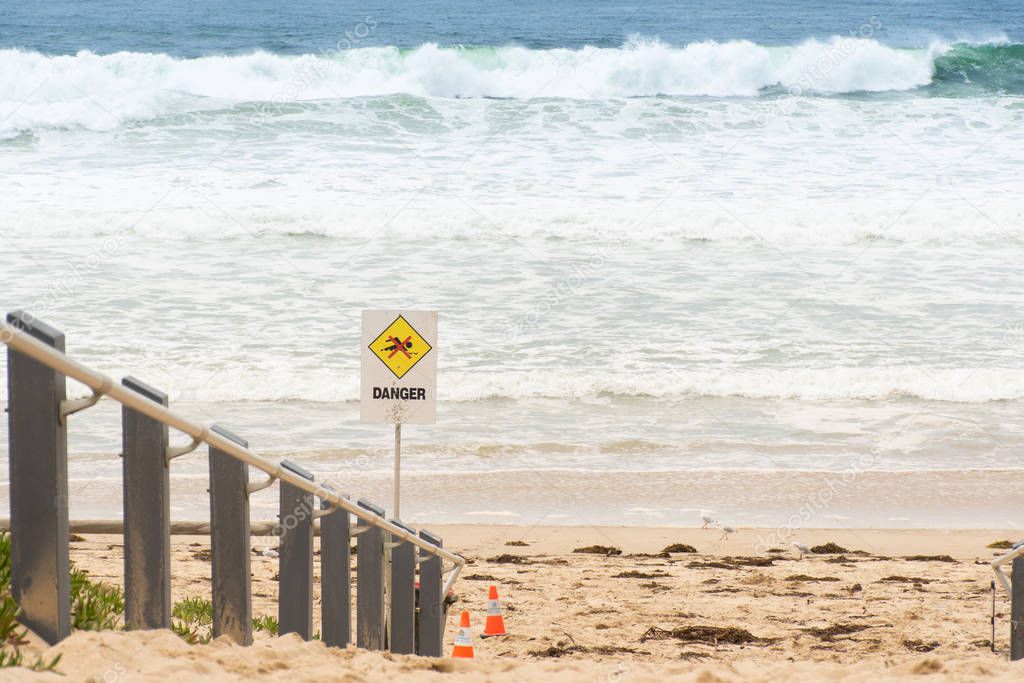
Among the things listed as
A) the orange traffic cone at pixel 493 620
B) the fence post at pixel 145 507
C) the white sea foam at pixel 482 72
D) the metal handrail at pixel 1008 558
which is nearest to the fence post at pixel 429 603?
the orange traffic cone at pixel 493 620

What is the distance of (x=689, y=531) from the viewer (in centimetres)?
1054

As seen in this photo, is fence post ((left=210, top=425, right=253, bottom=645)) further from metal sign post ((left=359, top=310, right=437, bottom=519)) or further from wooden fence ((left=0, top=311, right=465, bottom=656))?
metal sign post ((left=359, top=310, right=437, bottom=519))

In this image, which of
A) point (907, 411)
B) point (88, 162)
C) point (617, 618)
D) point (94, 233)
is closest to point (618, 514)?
point (617, 618)

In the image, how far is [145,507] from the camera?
10.5 feet

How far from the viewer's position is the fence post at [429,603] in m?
6.38

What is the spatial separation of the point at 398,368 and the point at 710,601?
107 inches

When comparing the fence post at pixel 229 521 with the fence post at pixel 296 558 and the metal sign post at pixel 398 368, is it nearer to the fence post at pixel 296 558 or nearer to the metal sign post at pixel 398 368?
the fence post at pixel 296 558

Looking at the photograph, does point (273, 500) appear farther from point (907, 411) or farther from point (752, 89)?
point (752, 89)

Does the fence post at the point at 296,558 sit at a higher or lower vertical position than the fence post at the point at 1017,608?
higher

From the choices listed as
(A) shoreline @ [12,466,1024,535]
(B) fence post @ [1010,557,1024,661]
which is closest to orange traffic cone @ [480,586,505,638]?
(A) shoreline @ [12,466,1024,535]

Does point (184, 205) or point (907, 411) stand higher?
point (184, 205)

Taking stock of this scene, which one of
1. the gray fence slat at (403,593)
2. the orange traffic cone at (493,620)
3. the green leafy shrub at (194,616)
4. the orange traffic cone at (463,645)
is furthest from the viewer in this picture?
the orange traffic cone at (493,620)

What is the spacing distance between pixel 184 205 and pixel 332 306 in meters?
7.17

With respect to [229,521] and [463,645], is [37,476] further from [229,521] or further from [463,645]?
[463,645]
